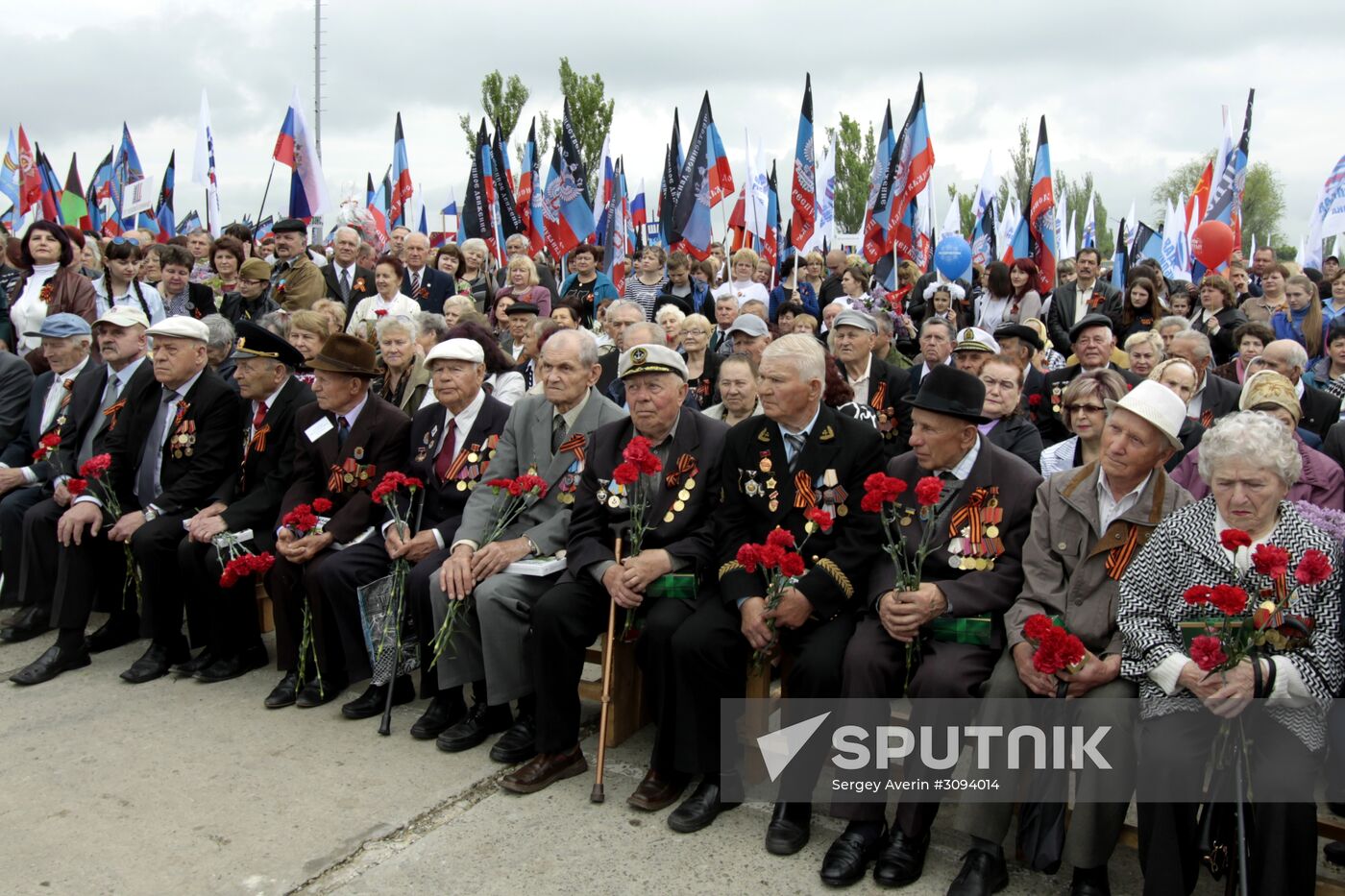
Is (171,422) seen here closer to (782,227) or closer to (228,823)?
(228,823)

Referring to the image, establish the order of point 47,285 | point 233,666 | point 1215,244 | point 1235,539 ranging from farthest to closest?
1. point 1215,244
2. point 47,285
3. point 233,666
4. point 1235,539

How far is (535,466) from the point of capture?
5.04 metres

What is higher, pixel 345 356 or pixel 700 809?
pixel 345 356

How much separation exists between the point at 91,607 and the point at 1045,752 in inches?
204

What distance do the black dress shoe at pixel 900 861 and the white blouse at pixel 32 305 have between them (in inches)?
306

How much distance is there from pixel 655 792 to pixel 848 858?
840 millimetres

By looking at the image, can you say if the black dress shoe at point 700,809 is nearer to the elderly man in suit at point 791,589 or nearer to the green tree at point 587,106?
the elderly man in suit at point 791,589

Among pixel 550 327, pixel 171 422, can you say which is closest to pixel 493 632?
pixel 171 422

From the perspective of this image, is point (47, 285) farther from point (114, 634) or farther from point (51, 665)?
point (51, 665)

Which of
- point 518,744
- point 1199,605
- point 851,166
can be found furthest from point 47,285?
point 851,166

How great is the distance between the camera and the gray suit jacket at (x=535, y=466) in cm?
491

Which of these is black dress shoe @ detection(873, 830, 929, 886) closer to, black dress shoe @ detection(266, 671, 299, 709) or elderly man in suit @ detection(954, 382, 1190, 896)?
elderly man in suit @ detection(954, 382, 1190, 896)

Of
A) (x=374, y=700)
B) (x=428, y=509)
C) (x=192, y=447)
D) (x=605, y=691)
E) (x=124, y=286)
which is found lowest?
(x=374, y=700)

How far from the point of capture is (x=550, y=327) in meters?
7.47
